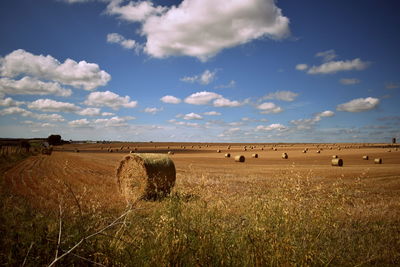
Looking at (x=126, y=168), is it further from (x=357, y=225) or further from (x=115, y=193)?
(x=357, y=225)

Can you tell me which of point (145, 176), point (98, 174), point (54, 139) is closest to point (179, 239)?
point (145, 176)

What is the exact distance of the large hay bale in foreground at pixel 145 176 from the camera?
475 inches

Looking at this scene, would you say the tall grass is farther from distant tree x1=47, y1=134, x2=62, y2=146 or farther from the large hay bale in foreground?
distant tree x1=47, y1=134, x2=62, y2=146

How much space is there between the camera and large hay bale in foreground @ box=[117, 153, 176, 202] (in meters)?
12.1

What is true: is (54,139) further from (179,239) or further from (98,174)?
(179,239)

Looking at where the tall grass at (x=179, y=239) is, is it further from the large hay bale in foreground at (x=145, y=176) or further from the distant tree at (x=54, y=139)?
the distant tree at (x=54, y=139)

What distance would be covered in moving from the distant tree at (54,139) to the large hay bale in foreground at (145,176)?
10146cm

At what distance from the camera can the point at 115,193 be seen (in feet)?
41.8

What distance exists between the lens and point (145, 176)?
1227 centimetres

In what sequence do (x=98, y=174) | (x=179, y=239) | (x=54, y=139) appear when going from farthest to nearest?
(x=54, y=139) → (x=98, y=174) → (x=179, y=239)

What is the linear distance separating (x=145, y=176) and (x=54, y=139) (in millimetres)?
104970

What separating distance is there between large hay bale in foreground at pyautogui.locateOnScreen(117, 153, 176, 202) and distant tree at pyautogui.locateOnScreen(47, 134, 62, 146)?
333 ft

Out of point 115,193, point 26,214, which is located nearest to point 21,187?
point 115,193

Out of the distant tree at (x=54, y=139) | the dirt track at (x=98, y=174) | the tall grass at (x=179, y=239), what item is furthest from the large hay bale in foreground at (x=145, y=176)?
the distant tree at (x=54, y=139)
